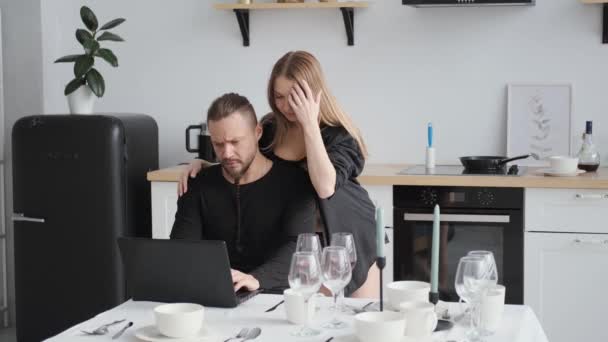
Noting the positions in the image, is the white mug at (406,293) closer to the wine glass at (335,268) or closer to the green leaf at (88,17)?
the wine glass at (335,268)

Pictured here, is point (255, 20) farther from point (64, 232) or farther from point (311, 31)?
point (64, 232)

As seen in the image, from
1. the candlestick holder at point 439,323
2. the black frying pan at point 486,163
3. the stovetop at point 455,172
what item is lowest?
the candlestick holder at point 439,323

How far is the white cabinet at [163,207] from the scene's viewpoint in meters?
4.15

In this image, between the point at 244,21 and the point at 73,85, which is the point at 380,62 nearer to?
the point at 244,21

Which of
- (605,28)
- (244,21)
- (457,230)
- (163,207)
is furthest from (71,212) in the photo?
(605,28)

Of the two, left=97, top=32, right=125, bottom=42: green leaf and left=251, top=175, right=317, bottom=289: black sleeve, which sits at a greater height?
left=97, top=32, right=125, bottom=42: green leaf

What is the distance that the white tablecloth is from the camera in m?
2.04

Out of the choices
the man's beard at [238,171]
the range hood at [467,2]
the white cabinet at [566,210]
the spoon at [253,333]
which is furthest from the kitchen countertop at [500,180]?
the spoon at [253,333]

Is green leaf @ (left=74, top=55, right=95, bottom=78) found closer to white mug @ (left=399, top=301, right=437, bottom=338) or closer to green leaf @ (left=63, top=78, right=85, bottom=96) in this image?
green leaf @ (left=63, top=78, right=85, bottom=96)

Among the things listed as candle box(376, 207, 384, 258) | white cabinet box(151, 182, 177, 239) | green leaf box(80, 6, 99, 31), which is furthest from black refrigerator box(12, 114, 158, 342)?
candle box(376, 207, 384, 258)

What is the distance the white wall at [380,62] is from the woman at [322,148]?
4.39 feet

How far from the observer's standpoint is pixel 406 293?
7.16ft

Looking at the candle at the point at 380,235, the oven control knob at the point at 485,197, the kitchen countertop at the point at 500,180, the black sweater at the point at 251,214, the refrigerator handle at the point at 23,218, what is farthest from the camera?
the refrigerator handle at the point at 23,218

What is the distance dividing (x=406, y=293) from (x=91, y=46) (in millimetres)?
2624
